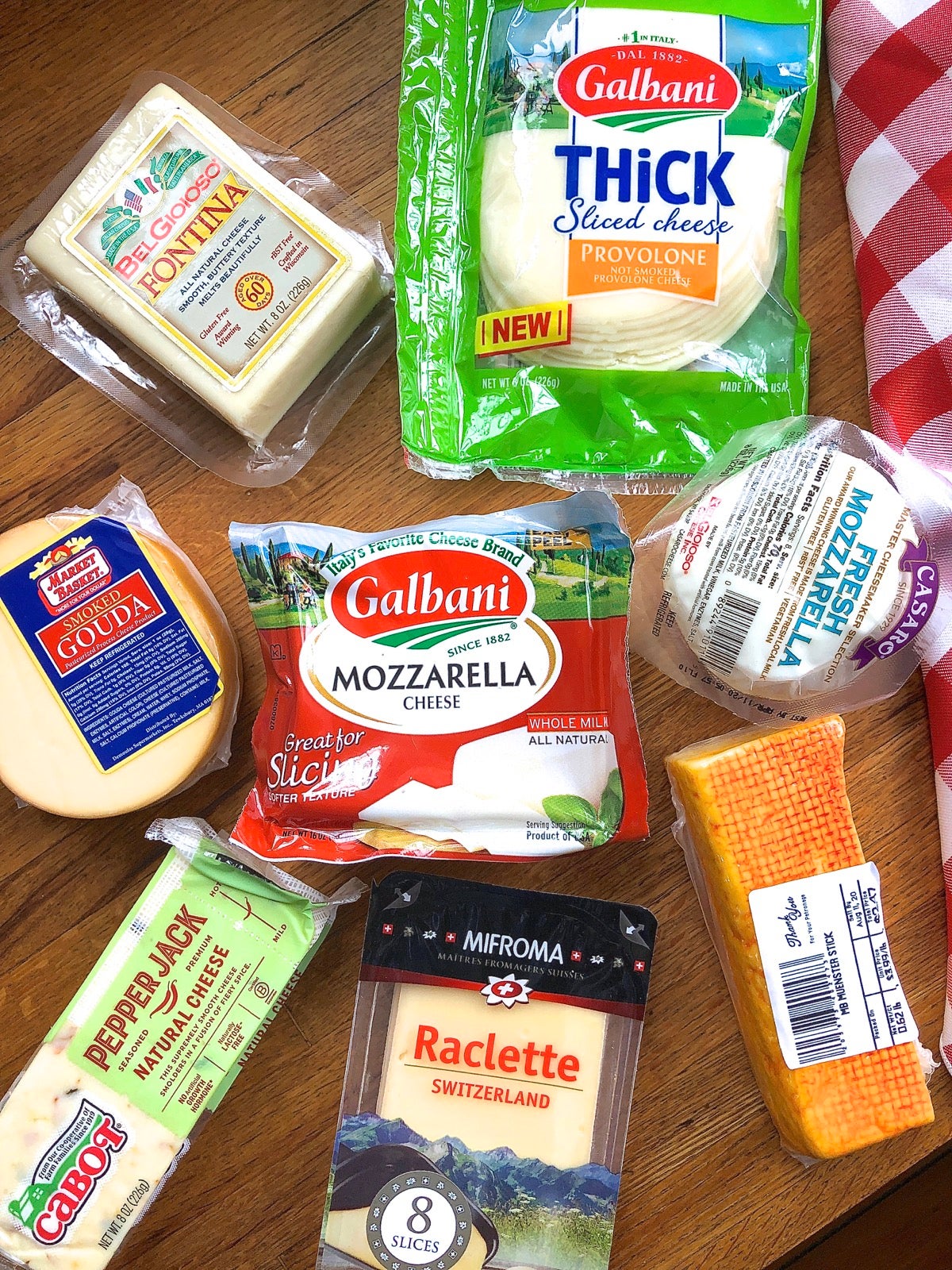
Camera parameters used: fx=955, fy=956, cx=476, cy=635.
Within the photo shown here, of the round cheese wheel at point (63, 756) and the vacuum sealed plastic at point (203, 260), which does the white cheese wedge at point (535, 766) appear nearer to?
the round cheese wheel at point (63, 756)

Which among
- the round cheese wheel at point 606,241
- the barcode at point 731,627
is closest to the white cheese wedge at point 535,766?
the barcode at point 731,627

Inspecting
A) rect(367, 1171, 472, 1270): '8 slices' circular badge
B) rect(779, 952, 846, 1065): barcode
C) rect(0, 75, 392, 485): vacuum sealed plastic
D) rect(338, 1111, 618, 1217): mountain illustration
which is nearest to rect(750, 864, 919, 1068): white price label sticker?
rect(779, 952, 846, 1065): barcode

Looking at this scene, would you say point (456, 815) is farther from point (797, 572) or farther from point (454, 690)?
point (797, 572)

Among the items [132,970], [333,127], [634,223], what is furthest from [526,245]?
[132,970]

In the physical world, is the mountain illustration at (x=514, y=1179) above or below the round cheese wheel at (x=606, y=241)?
below

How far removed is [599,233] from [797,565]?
333 millimetres

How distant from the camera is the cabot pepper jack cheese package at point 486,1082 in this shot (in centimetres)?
83

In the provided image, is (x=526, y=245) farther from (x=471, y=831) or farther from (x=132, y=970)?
(x=132, y=970)

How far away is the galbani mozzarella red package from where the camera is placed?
0.77 m

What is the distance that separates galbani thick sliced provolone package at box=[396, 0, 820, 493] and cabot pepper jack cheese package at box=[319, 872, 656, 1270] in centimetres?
41

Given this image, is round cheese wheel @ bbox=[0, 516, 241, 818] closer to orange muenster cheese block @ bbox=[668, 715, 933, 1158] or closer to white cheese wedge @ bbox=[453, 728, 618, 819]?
white cheese wedge @ bbox=[453, 728, 618, 819]

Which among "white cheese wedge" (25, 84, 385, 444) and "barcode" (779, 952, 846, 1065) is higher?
"white cheese wedge" (25, 84, 385, 444)

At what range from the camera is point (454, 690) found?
77 centimetres

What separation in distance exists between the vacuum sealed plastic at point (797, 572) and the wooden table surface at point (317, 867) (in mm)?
110
